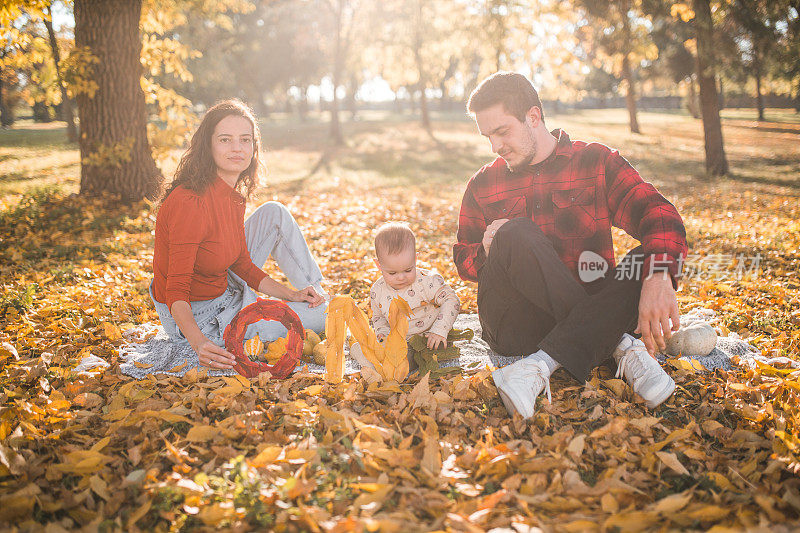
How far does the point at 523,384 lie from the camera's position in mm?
2664

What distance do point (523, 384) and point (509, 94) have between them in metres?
1.68

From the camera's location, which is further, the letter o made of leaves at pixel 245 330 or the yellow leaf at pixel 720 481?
the letter o made of leaves at pixel 245 330

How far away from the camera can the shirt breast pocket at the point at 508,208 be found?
335 cm

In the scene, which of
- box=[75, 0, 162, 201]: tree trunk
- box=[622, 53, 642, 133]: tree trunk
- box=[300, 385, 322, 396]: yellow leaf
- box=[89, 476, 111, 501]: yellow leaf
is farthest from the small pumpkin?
box=[622, 53, 642, 133]: tree trunk

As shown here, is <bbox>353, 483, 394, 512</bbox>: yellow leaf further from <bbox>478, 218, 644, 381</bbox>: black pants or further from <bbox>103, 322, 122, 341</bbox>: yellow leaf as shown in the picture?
<bbox>103, 322, 122, 341</bbox>: yellow leaf

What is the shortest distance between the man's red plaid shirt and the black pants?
1.11ft

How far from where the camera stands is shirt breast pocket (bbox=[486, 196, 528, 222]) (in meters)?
3.35

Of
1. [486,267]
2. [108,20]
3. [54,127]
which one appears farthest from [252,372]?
[54,127]

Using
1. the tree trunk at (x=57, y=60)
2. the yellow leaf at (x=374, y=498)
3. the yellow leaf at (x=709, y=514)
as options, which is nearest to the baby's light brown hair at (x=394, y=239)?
the yellow leaf at (x=374, y=498)

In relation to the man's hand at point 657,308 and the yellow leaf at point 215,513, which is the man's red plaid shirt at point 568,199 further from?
the yellow leaf at point 215,513

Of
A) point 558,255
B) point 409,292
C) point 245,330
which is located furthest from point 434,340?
point 245,330

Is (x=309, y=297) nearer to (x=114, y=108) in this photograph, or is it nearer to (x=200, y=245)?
(x=200, y=245)

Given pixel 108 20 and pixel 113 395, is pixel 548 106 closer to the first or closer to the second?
pixel 108 20

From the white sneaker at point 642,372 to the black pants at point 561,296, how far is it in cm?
9
